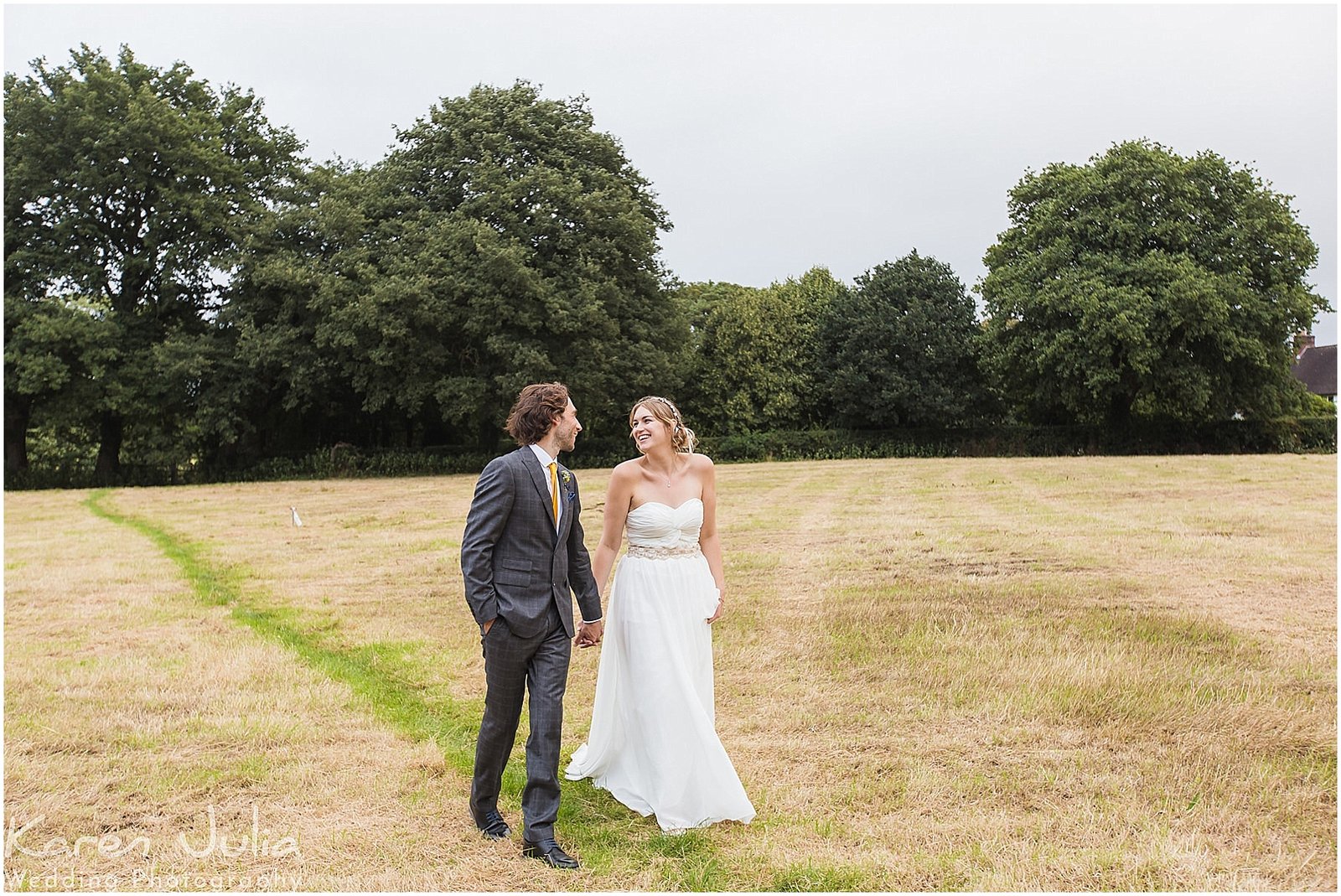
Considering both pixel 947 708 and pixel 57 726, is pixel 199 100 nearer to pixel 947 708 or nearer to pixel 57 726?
pixel 57 726

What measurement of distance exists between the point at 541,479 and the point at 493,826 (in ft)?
5.71

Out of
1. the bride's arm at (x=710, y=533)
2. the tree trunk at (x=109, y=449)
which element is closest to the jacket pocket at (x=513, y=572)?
the bride's arm at (x=710, y=533)

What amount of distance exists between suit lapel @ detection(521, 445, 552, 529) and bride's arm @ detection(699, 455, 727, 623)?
97cm

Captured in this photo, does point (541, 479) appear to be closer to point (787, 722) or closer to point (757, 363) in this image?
point (787, 722)

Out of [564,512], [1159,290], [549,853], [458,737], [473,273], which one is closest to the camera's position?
[549,853]

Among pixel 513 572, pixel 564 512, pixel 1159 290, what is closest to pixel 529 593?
pixel 513 572

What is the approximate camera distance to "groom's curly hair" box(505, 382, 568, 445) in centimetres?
489

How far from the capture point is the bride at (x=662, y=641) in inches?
203

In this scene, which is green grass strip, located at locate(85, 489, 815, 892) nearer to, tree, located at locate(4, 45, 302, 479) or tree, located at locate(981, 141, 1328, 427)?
tree, located at locate(4, 45, 302, 479)

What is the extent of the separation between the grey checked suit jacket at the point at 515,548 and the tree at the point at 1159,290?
115 ft

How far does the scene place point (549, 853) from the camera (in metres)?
4.73

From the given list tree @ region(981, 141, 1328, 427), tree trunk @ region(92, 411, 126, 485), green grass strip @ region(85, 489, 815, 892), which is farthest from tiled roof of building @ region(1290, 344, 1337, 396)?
green grass strip @ region(85, 489, 815, 892)

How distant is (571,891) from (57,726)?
4384 mm

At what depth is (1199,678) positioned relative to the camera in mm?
7688
